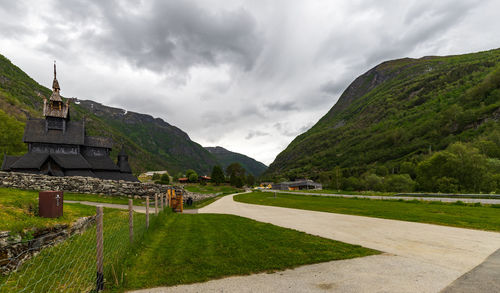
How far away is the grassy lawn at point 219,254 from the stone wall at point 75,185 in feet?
60.2

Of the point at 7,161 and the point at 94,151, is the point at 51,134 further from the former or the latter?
the point at 94,151

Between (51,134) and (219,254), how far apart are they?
47550 mm

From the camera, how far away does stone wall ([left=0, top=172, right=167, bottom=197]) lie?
64.6 ft

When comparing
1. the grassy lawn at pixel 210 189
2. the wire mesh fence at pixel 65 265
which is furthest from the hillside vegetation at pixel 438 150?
the wire mesh fence at pixel 65 265

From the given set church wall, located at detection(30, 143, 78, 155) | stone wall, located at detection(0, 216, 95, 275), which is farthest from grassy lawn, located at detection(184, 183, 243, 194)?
stone wall, located at detection(0, 216, 95, 275)

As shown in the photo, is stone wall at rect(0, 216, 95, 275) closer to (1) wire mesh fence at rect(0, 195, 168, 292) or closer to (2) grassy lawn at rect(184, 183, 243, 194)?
(1) wire mesh fence at rect(0, 195, 168, 292)

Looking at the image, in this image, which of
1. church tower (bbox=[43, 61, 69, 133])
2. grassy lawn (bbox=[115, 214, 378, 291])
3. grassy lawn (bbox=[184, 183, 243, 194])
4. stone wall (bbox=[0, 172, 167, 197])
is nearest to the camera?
grassy lawn (bbox=[115, 214, 378, 291])

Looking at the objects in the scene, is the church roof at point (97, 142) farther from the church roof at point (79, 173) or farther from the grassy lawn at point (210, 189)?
the grassy lawn at point (210, 189)

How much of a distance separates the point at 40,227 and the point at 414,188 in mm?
67174

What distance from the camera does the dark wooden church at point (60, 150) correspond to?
1356 inches

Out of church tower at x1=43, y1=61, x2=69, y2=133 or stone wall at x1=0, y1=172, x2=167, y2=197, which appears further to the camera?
church tower at x1=43, y1=61, x2=69, y2=133

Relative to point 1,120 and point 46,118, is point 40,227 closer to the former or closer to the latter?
point 46,118

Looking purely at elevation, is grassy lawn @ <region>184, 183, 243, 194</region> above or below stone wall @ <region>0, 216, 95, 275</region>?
below

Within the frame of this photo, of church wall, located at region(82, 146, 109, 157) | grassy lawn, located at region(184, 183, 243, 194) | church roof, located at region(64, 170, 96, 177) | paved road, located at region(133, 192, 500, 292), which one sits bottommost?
grassy lawn, located at region(184, 183, 243, 194)
